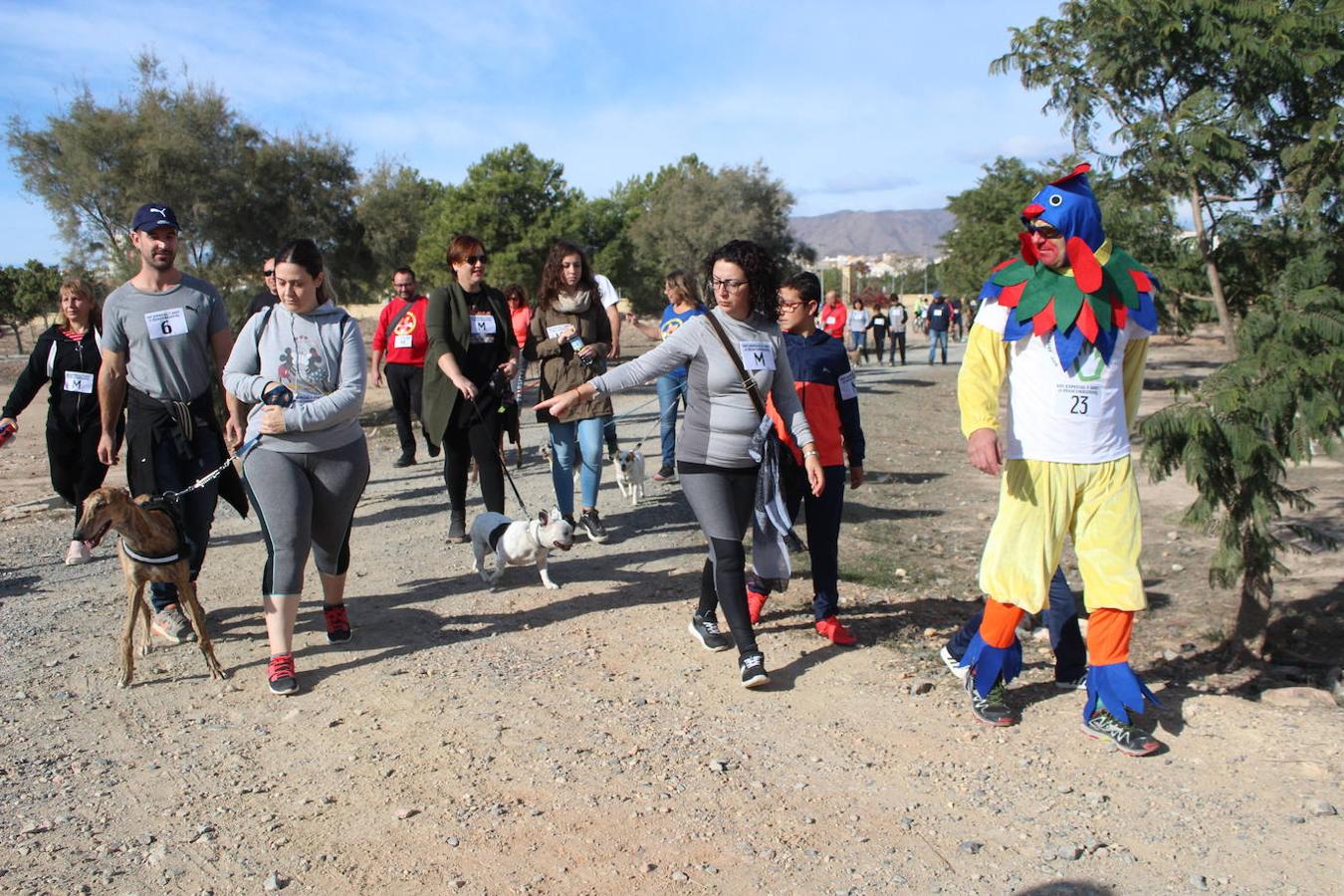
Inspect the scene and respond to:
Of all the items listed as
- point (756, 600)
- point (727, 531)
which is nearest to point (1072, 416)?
point (727, 531)

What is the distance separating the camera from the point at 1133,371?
4180 mm

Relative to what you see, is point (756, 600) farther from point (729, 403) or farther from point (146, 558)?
point (146, 558)

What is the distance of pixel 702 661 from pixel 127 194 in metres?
18.5

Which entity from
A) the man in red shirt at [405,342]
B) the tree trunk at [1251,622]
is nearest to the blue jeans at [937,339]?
the man in red shirt at [405,342]

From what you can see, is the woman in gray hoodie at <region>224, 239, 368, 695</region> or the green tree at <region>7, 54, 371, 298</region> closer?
the woman in gray hoodie at <region>224, 239, 368, 695</region>

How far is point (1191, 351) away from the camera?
32594mm

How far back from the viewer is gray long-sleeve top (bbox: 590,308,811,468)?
4637 mm

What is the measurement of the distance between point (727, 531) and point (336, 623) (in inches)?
85.5

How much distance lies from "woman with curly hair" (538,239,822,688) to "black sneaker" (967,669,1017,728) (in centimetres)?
90

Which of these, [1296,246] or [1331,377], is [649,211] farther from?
[1331,377]

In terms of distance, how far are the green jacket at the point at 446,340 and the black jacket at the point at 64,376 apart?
6.62ft

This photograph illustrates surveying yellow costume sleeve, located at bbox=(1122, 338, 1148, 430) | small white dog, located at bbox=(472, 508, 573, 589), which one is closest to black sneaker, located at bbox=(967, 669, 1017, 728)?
yellow costume sleeve, located at bbox=(1122, 338, 1148, 430)

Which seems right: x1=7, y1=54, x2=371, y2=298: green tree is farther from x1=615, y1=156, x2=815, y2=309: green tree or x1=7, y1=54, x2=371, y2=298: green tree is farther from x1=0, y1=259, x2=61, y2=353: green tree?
x1=0, y1=259, x2=61, y2=353: green tree

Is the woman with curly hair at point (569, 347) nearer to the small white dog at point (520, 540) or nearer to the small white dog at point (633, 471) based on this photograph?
the small white dog at point (520, 540)
